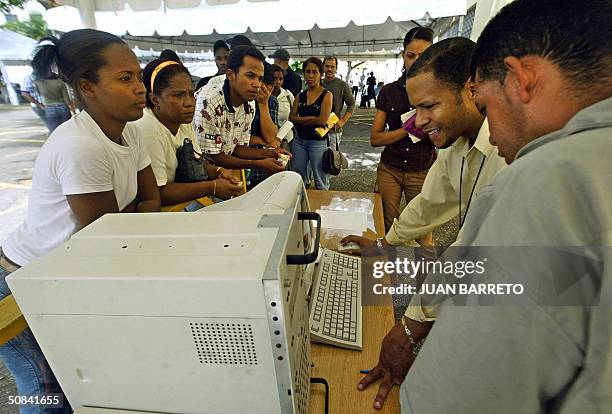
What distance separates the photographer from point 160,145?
146cm

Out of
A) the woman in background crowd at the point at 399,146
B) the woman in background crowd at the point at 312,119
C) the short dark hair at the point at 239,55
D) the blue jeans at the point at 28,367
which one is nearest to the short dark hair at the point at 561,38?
the blue jeans at the point at 28,367

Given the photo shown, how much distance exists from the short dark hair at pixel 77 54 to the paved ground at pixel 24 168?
1.50 meters

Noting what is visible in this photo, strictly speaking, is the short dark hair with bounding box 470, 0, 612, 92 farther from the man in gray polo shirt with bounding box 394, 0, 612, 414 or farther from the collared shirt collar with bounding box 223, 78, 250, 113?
the collared shirt collar with bounding box 223, 78, 250, 113

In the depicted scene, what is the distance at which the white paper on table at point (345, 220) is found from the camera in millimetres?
1586

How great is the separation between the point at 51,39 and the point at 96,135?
359mm

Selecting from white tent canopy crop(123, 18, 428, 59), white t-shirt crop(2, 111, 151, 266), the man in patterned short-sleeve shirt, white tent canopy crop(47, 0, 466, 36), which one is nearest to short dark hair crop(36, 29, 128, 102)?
white t-shirt crop(2, 111, 151, 266)

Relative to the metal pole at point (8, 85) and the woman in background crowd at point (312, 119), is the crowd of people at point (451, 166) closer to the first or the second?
the woman in background crowd at point (312, 119)

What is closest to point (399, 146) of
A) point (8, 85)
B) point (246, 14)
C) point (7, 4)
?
point (246, 14)

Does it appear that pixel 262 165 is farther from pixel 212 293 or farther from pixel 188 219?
pixel 212 293

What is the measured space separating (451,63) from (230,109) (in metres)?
1.32

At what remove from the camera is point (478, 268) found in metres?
0.46

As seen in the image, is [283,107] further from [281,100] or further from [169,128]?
[169,128]

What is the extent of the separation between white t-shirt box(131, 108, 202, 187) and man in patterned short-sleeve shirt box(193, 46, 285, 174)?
0.35m

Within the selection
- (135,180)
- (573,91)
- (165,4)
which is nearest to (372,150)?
(165,4)
